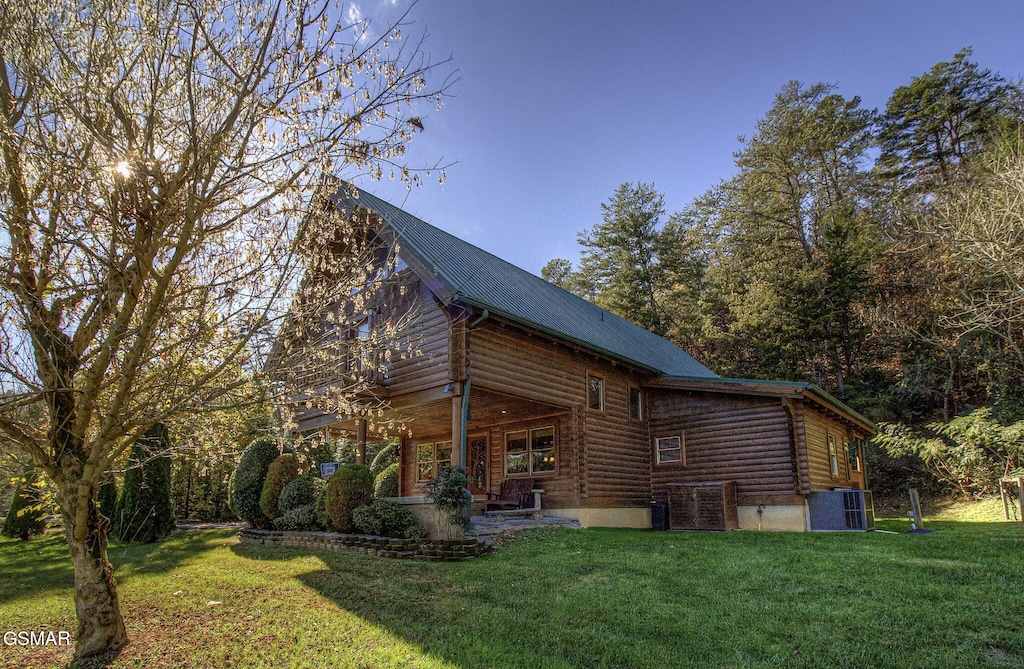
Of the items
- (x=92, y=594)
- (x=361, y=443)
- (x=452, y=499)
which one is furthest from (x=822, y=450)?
(x=92, y=594)

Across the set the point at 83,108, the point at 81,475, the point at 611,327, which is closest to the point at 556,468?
the point at 611,327

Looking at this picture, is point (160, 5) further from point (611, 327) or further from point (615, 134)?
point (611, 327)

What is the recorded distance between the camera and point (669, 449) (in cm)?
1700

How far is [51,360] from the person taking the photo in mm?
4770

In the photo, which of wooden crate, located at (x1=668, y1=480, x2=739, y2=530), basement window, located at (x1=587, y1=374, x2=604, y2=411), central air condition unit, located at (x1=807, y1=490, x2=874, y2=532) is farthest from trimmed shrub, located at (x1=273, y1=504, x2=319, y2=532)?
central air condition unit, located at (x1=807, y1=490, x2=874, y2=532)

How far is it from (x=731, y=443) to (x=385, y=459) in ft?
41.5

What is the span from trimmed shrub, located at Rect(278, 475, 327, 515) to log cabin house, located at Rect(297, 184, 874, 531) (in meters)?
1.71

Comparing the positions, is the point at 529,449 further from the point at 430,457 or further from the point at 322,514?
the point at 322,514

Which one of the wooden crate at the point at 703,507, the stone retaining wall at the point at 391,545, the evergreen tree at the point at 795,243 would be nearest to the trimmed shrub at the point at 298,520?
the stone retaining wall at the point at 391,545

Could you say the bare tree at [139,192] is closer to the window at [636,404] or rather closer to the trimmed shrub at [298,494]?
the trimmed shrub at [298,494]

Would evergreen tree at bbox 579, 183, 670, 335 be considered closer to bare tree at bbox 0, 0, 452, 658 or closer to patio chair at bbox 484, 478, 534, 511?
patio chair at bbox 484, 478, 534, 511

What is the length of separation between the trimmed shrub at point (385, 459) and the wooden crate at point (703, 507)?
440 inches

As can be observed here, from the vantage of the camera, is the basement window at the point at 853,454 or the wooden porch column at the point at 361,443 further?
the basement window at the point at 853,454

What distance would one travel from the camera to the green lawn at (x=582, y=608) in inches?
203
